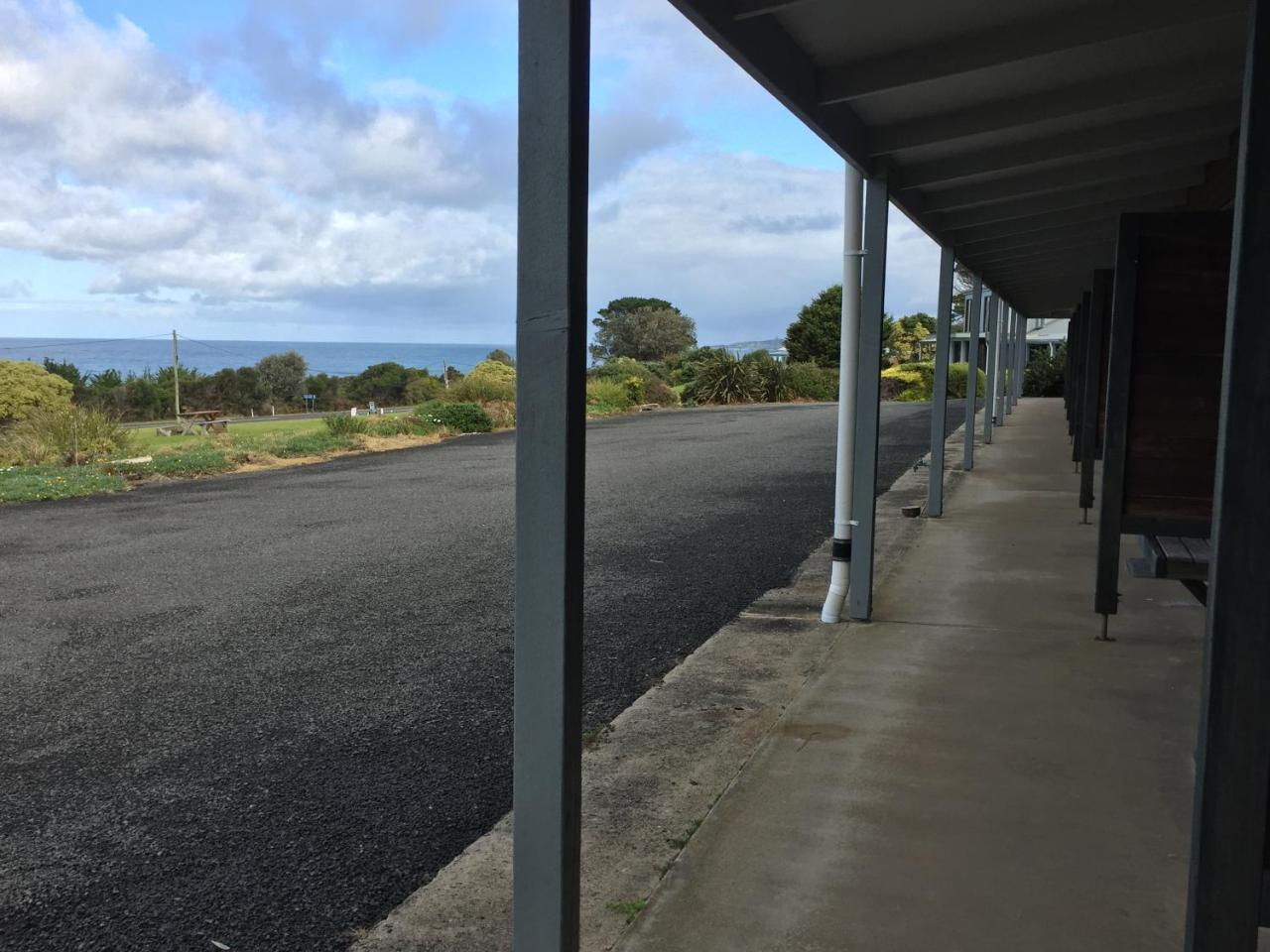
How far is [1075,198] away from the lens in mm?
7723

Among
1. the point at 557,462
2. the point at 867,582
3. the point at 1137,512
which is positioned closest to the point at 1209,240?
Answer: the point at 1137,512

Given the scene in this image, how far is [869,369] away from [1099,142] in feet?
6.01

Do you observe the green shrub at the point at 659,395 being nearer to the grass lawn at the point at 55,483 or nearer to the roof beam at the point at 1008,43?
the grass lawn at the point at 55,483

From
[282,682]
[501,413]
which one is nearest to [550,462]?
[282,682]

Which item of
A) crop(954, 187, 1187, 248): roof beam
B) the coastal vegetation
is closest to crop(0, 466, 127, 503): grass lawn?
the coastal vegetation

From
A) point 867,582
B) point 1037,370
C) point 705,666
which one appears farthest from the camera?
point 1037,370

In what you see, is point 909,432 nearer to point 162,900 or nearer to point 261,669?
point 261,669

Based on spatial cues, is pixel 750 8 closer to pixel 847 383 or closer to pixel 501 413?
pixel 847 383

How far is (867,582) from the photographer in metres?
5.86

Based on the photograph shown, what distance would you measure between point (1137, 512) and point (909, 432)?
1618 centimetres

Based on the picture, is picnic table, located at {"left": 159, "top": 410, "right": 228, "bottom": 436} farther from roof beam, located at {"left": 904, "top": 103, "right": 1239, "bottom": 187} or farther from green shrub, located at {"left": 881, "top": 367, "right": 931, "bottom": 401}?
green shrub, located at {"left": 881, "top": 367, "right": 931, "bottom": 401}

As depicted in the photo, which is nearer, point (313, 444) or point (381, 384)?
point (313, 444)

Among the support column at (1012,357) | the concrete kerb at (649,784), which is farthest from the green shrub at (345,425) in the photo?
the concrete kerb at (649,784)

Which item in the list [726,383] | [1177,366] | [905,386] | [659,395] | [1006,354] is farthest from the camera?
[905,386]
